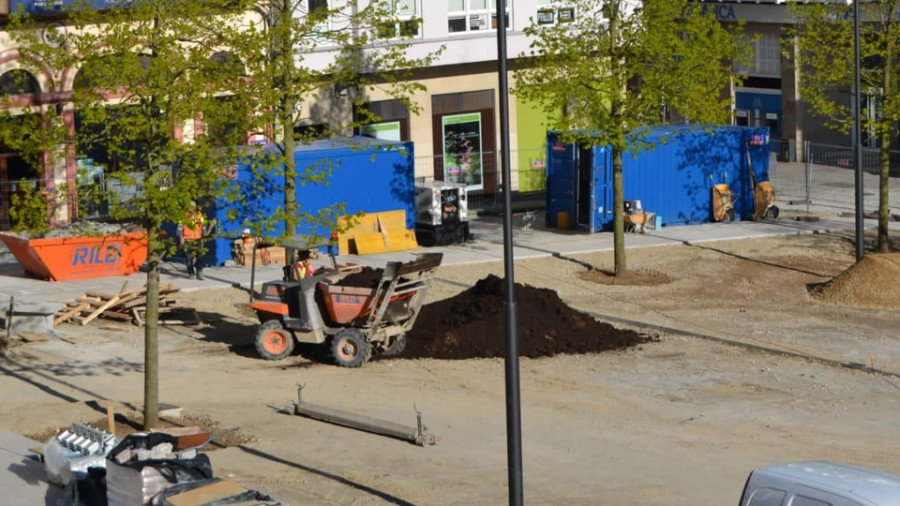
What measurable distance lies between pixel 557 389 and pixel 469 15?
22.3 meters

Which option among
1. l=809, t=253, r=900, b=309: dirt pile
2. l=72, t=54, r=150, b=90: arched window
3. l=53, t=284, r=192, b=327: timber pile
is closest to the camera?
l=72, t=54, r=150, b=90: arched window

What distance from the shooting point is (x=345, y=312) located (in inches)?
888

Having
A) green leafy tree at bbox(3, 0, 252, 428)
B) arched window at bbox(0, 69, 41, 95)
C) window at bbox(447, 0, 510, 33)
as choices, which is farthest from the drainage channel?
arched window at bbox(0, 69, 41, 95)

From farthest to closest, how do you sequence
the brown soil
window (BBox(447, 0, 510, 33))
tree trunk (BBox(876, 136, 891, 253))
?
window (BBox(447, 0, 510, 33)) < tree trunk (BBox(876, 136, 891, 253)) < the brown soil

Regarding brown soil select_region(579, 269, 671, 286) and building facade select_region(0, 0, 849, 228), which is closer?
brown soil select_region(579, 269, 671, 286)

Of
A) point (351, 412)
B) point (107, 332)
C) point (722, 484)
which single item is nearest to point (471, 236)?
point (107, 332)

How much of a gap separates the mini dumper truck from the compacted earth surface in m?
0.33

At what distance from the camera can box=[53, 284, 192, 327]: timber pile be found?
25.7 m

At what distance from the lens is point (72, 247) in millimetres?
29938

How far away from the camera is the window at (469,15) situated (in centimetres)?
4122

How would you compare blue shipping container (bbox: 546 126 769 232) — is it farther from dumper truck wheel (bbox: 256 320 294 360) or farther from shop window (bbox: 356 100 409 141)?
dumper truck wheel (bbox: 256 320 294 360)

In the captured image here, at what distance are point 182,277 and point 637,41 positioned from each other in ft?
36.5

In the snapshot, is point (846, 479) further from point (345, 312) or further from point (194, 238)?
point (194, 238)

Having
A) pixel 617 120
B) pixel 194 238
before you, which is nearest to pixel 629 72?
pixel 617 120
